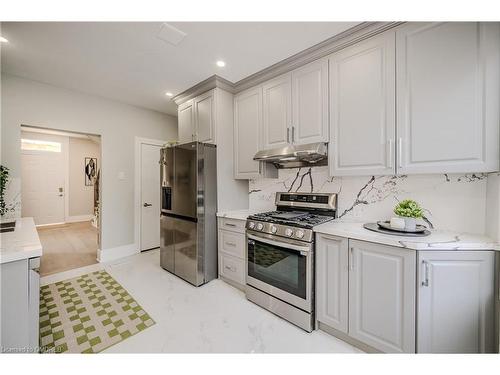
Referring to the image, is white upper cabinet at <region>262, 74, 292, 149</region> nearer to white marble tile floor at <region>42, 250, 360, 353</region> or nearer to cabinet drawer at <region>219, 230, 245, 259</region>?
cabinet drawer at <region>219, 230, 245, 259</region>

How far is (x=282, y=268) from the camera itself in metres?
2.00

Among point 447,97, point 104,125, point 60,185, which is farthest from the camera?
point 60,185

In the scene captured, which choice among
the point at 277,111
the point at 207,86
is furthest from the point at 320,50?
the point at 207,86

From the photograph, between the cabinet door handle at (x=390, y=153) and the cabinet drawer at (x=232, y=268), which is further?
the cabinet drawer at (x=232, y=268)

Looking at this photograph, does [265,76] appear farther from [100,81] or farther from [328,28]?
[100,81]

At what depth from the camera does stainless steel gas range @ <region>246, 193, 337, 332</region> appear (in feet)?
5.95

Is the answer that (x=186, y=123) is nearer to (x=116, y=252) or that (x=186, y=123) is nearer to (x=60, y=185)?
(x=116, y=252)

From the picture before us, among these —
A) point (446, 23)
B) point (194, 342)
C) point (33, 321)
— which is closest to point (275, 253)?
point (194, 342)

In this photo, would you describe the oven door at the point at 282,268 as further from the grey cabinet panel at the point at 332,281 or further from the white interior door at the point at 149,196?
the white interior door at the point at 149,196

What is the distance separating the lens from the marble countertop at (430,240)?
4.21 feet

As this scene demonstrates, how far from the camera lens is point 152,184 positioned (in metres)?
4.00

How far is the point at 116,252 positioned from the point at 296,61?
3.79 m

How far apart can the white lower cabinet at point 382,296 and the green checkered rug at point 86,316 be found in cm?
176

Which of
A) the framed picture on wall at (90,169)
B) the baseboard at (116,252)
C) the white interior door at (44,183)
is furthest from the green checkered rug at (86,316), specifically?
the framed picture on wall at (90,169)
